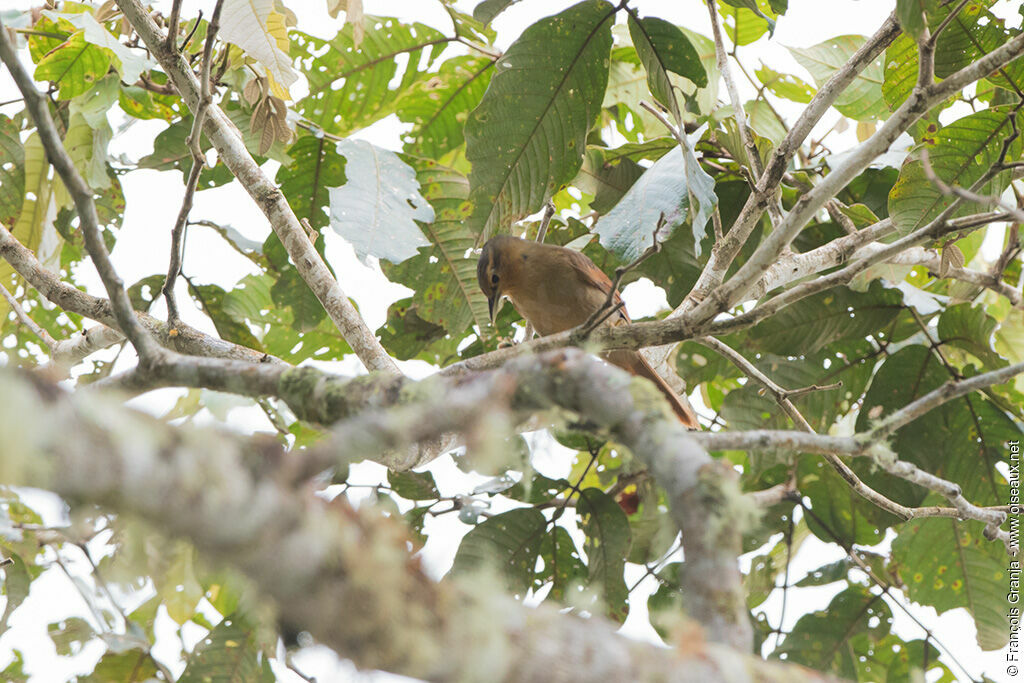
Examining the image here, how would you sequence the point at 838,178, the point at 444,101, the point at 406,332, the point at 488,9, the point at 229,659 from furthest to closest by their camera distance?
the point at 444,101 → the point at 406,332 → the point at 229,659 → the point at 488,9 → the point at 838,178

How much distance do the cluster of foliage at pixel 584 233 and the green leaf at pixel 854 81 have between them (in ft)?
0.04

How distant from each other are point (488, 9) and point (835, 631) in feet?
8.22

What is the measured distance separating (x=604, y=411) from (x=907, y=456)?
102 inches

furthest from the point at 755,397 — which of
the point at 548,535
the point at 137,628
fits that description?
the point at 137,628

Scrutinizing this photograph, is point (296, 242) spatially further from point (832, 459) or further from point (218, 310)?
point (832, 459)

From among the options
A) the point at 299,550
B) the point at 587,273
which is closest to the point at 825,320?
the point at 587,273

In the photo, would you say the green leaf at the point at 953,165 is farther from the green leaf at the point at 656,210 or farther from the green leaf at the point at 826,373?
the green leaf at the point at 826,373

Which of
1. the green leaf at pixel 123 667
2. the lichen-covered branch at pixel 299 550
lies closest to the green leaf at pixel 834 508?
the green leaf at pixel 123 667

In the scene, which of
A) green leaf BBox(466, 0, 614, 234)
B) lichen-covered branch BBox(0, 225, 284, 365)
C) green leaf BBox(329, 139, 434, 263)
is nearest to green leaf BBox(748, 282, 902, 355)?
green leaf BBox(466, 0, 614, 234)

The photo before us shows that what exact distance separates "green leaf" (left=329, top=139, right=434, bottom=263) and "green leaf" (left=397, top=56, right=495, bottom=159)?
942 millimetres

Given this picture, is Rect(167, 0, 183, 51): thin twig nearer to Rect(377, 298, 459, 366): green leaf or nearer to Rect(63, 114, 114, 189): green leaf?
Rect(63, 114, 114, 189): green leaf

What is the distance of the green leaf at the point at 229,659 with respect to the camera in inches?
106

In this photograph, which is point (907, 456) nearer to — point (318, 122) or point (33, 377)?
point (318, 122)

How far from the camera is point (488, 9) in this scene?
2572 millimetres
